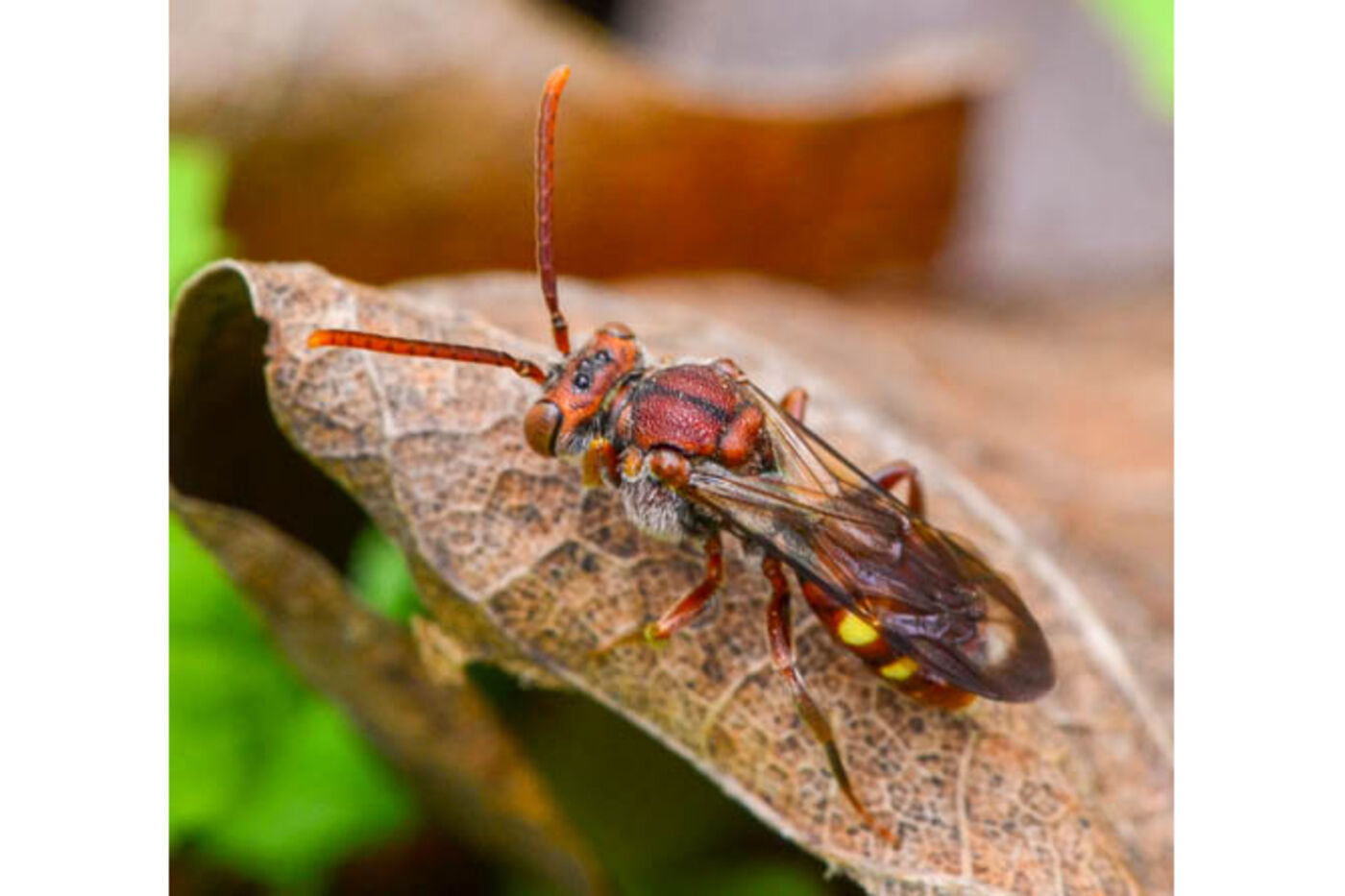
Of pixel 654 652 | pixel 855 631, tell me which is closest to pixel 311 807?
pixel 654 652

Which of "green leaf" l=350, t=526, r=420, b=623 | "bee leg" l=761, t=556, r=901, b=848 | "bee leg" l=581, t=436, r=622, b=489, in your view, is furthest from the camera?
"green leaf" l=350, t=526, r=420, b=623

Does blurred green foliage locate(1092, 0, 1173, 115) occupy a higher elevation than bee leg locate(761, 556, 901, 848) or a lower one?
higher

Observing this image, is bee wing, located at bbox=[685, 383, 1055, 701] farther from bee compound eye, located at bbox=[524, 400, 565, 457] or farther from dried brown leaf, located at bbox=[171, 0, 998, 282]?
dried brown leaf, located at bbox=[171, 0, 998, 282]

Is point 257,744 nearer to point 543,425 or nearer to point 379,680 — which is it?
point 379,680

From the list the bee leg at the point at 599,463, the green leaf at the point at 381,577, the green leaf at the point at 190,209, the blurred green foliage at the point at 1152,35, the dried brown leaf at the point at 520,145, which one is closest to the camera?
the bee leg at the point at 599,463

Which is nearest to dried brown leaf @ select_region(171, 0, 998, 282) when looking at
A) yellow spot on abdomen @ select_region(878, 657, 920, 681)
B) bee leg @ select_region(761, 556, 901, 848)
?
bee leg @ select_region(761, 556, 901, 848)

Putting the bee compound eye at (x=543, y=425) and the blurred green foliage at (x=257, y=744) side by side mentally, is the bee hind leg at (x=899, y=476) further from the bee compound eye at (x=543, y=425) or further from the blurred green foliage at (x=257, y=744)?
the blurred green foliage at (x=257, y=744)

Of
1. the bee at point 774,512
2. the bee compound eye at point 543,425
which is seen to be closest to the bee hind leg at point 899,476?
the bee at point 774,512
